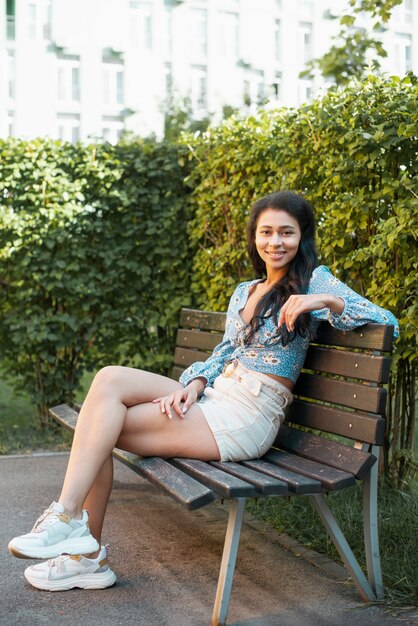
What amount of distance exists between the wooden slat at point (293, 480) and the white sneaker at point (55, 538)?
71cm

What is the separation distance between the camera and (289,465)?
11.3 ft

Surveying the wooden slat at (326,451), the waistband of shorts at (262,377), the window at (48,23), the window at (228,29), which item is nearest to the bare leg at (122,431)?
the waistband of shorts at (262,377)

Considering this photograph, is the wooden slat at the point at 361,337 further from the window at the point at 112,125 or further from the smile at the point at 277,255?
the window at the point at 112,125

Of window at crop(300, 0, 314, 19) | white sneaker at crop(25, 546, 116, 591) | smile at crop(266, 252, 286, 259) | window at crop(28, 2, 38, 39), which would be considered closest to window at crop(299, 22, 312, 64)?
window at crop(300, 0, 314, 19)

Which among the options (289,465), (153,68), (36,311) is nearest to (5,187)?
(36,311)

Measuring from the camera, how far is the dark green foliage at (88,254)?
22.0ft

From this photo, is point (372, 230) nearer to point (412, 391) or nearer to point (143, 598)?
point (412, 391)

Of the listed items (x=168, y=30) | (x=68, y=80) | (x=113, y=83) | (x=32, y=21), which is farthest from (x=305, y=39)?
(x=32, y=21)

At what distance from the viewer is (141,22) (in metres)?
49.5

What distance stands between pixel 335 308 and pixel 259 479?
2.57ft

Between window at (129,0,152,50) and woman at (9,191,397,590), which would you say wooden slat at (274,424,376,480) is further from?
window at (129,0,152,50)

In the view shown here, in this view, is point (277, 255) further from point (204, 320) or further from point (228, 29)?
point (228, 29)

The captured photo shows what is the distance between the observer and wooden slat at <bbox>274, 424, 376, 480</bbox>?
3.28 meters

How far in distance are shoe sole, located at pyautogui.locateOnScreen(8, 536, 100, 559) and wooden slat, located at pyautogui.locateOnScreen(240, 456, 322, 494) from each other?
71 cm
